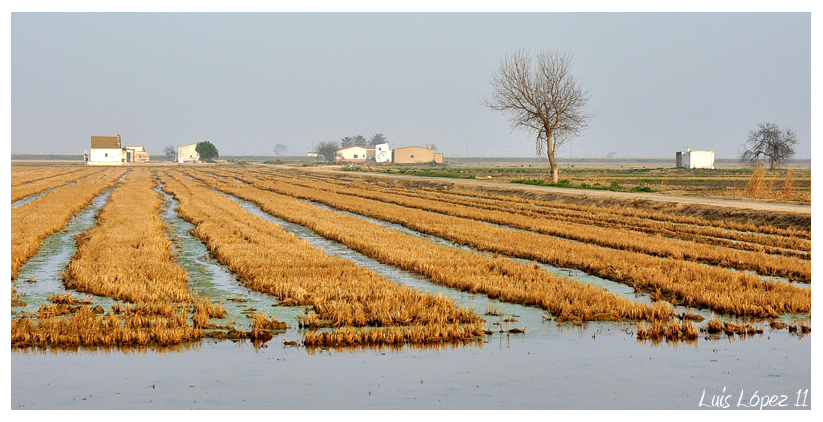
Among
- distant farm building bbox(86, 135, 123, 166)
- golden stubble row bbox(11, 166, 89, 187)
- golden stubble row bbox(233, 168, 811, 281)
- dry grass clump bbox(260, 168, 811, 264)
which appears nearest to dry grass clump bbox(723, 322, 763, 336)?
golden stubble row bbox(233, 168, 811, 281)

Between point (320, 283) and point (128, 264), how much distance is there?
4.62 meters

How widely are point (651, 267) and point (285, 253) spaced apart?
27.4 ft

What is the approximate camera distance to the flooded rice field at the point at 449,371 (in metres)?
8.40

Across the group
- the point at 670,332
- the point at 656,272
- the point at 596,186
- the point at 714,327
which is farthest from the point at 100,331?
the point at 596,186

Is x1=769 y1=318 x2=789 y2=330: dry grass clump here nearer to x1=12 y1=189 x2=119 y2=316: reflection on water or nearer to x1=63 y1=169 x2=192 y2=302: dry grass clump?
x1=63 y1=169 x2=192 y2=302: dry grass clump

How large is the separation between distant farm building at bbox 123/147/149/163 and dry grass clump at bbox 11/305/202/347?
157 m

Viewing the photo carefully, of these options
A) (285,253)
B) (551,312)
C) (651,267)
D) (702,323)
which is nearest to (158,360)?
(551,312)

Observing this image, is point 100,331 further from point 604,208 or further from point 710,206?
point 604,208

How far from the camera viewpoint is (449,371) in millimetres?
9484

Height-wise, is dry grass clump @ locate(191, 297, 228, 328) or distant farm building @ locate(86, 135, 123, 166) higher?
distant farm building @ locate(86, 135, 123, 166)

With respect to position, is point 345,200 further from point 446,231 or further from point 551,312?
point 551,312

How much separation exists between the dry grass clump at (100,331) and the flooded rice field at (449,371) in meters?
0.24

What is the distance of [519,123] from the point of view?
5931 centimetres

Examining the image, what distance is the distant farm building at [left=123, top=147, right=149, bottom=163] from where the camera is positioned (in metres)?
169
